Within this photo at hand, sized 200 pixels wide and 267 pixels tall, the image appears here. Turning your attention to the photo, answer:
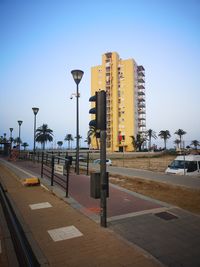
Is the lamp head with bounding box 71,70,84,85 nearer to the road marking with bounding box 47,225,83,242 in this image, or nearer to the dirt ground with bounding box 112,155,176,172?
the road marking with bounding box 47,225,83,242

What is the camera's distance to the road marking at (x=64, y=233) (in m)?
4.74

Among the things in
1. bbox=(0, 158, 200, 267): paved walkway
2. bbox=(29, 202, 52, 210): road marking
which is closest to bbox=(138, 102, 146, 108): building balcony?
bbox=(0, 158, 200, 267): paved walkway

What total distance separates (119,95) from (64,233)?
87.3 m

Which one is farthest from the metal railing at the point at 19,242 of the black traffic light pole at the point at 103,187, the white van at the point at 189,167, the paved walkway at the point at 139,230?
the white van at the point at 189,167

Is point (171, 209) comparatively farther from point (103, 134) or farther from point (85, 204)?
point (103, 134)

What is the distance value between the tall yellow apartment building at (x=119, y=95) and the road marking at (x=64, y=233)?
80285 millimetres

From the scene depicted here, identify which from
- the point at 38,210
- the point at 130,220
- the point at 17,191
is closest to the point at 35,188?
the point at 17,191

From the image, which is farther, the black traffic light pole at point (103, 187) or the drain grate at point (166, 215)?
the drain grate at point (166, 215)

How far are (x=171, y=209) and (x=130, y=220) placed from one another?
1662mm

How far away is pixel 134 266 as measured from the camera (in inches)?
140

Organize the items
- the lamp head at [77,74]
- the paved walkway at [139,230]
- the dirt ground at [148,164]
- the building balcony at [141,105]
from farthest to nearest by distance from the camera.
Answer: the building balcony at [141,105]
the dirt ground at [148,164]
the lamp head at [77,74]
the paved walkway at [139,230]

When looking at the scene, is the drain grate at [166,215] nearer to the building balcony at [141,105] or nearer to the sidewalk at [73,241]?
the sidewalk at [73,241]

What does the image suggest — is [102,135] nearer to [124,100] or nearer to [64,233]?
[64,233]

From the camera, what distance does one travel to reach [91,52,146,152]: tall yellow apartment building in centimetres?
8688
